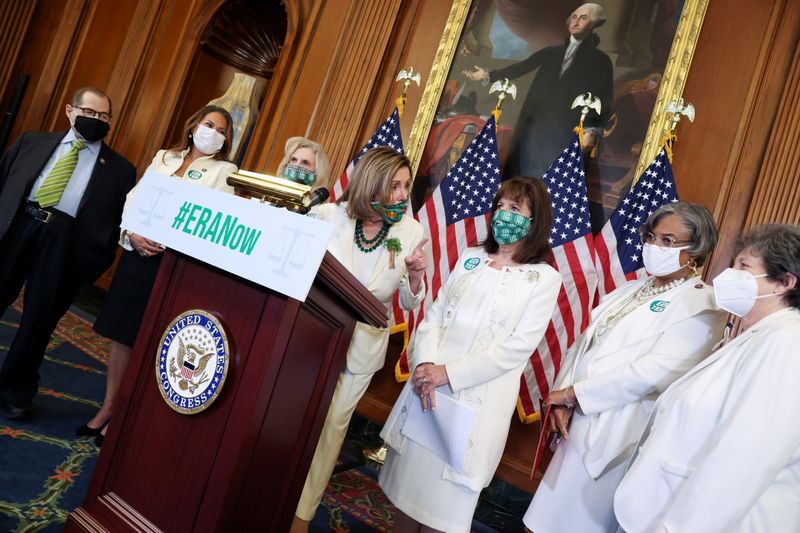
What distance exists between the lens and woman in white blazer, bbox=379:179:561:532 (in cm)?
231

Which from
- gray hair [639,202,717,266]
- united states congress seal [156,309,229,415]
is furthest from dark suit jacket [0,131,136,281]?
gray hair [639,202,717,266]

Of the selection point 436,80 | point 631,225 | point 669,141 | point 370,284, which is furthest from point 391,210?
point 436,80

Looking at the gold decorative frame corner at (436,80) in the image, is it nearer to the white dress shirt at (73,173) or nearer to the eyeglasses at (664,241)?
the white dress shirt at (73,173)

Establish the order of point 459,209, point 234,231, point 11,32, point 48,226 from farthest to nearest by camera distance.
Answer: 1. point 11,32
2. point 459,209
3. point 48,226
4. point 234,231

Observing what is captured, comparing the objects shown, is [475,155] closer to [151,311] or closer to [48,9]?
[151,311]

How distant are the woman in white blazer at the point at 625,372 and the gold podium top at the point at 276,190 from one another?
4.38 feet

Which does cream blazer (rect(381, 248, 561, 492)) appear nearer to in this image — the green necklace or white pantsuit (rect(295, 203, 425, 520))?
white pantsuit (rect(295, 203, 425, 520))

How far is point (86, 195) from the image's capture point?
3.08m

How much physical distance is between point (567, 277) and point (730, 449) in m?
2.40

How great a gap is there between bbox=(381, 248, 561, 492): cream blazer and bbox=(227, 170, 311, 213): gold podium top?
108 cm

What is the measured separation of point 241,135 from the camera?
6.29 m

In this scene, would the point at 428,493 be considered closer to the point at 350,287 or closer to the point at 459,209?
the point at 350,287

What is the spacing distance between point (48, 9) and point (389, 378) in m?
5.92

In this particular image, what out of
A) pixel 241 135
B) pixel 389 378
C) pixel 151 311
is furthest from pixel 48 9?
pixel 151 311
